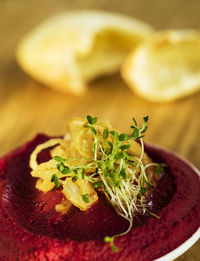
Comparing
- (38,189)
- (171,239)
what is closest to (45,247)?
(38,189)

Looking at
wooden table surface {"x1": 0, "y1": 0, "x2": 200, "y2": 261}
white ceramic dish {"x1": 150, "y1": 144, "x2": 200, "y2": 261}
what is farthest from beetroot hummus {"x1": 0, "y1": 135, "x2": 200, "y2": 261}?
wooden table surface {"x1": 0, "y1": 0, "x2": 200, "y2": 261}

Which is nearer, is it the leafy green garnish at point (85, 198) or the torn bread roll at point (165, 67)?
the leafy green garnish at point (85, 198)

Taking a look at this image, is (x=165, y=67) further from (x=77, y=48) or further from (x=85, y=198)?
(x=85, y=198)

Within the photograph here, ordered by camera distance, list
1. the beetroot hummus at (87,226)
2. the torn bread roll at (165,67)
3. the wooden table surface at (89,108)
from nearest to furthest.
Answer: the beetroot hummus at (87,226) → the wooden table surface at (89,108) → the torn bread roll at (165,67)

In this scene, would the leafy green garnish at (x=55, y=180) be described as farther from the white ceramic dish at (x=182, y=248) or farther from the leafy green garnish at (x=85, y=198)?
the white ceramic dish at (x=182, y=248)

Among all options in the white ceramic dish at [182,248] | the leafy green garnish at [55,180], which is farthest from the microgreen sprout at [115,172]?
the white ceramic dish at [182,248]

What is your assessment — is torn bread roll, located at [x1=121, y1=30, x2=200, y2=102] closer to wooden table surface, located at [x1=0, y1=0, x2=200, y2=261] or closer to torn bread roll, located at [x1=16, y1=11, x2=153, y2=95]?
wooden table surface, located at [x1=0, y1=0, x2=200, y2=261]

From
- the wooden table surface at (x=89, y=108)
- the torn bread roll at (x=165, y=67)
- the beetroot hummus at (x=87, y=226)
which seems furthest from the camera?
the torn bread roll at (x=165, y=67)
